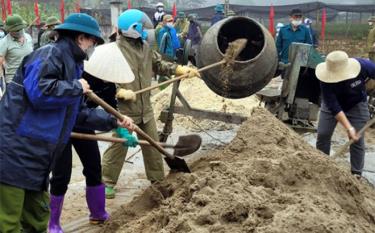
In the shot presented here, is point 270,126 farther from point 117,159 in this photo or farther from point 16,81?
point 16,81

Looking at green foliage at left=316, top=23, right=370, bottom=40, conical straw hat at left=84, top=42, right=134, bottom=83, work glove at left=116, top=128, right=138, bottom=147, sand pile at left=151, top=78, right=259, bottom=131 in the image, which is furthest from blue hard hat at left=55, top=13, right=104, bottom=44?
green foliage at left=316, top=23, right=370, bottom=40

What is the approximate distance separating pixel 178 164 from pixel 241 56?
209 cm

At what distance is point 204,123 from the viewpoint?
863cm

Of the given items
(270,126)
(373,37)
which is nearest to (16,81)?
(270,126)

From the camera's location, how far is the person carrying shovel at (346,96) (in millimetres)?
5102

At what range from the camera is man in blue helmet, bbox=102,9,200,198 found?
16.1 ft

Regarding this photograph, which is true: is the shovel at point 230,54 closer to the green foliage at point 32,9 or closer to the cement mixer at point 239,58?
the cement mixer at point 239,58

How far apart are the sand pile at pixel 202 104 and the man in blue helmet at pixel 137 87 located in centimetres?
308

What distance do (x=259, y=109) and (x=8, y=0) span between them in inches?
499

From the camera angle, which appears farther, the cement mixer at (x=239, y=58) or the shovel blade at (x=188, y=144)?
the cement mixer at (x=239, y=58)

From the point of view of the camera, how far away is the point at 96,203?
4500 millimetres

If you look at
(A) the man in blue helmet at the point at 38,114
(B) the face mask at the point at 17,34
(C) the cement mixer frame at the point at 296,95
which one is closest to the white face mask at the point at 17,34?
(B) the face mask at the point at 17,34

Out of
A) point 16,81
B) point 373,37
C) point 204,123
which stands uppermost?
point 16,81

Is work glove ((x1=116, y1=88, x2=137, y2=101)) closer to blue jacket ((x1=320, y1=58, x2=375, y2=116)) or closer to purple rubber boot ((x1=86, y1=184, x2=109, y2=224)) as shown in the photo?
purple rubber boot ((x1=86, y1=184, x2=109, y2=224))
